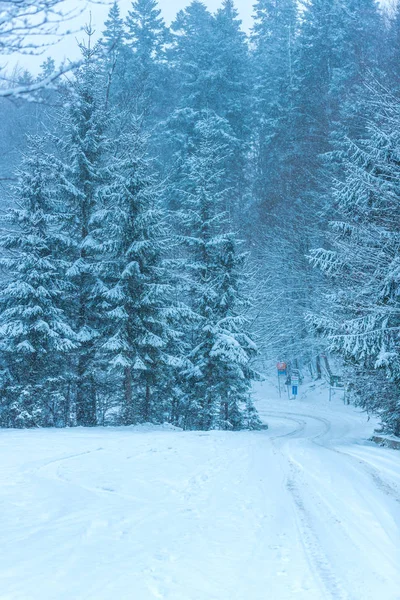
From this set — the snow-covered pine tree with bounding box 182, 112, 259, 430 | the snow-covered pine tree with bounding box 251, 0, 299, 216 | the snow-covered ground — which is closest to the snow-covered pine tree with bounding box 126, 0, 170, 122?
the snow-covered pine tree with bounding box 251, 0, 299, 216

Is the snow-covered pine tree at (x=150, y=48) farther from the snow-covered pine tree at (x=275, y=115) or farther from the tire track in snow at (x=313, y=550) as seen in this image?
the tire track in snow at (x=313, y=550)

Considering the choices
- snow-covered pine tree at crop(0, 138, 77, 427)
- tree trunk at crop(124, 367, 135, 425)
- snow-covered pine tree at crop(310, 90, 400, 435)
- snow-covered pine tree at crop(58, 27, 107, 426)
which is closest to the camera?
snow-covered pine tree at crop(310, 90, 400, 435)

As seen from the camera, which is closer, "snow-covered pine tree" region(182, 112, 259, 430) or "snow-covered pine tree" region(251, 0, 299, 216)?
"snow-covered pine tree" region(182, 112, 259, 430)

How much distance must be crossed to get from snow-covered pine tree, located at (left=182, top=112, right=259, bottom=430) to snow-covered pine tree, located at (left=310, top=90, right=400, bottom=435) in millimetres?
5785

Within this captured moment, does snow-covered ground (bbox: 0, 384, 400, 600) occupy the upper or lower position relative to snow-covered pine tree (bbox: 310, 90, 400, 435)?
lower

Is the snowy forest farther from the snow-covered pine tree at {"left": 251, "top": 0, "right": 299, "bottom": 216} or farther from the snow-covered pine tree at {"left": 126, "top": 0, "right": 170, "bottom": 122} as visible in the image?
the snow-covered pine tree at {"left": 126, "top": 0, "right": 170, "bottom": 122}

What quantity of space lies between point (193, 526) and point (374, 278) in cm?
987

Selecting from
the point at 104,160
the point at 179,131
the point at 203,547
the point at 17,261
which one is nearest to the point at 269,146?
the point at 179,131

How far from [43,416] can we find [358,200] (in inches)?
535

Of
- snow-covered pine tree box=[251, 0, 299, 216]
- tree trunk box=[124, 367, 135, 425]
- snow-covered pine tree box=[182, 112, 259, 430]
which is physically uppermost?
snow-covered pine tree box=[251, 0, 299, 216]

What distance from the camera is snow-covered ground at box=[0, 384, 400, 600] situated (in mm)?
4039

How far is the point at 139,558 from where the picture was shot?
4.55 meters

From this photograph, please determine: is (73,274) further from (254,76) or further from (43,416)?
Result: (254,76)

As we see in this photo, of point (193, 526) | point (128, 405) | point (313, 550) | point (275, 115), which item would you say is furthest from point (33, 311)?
point (275, 115)
